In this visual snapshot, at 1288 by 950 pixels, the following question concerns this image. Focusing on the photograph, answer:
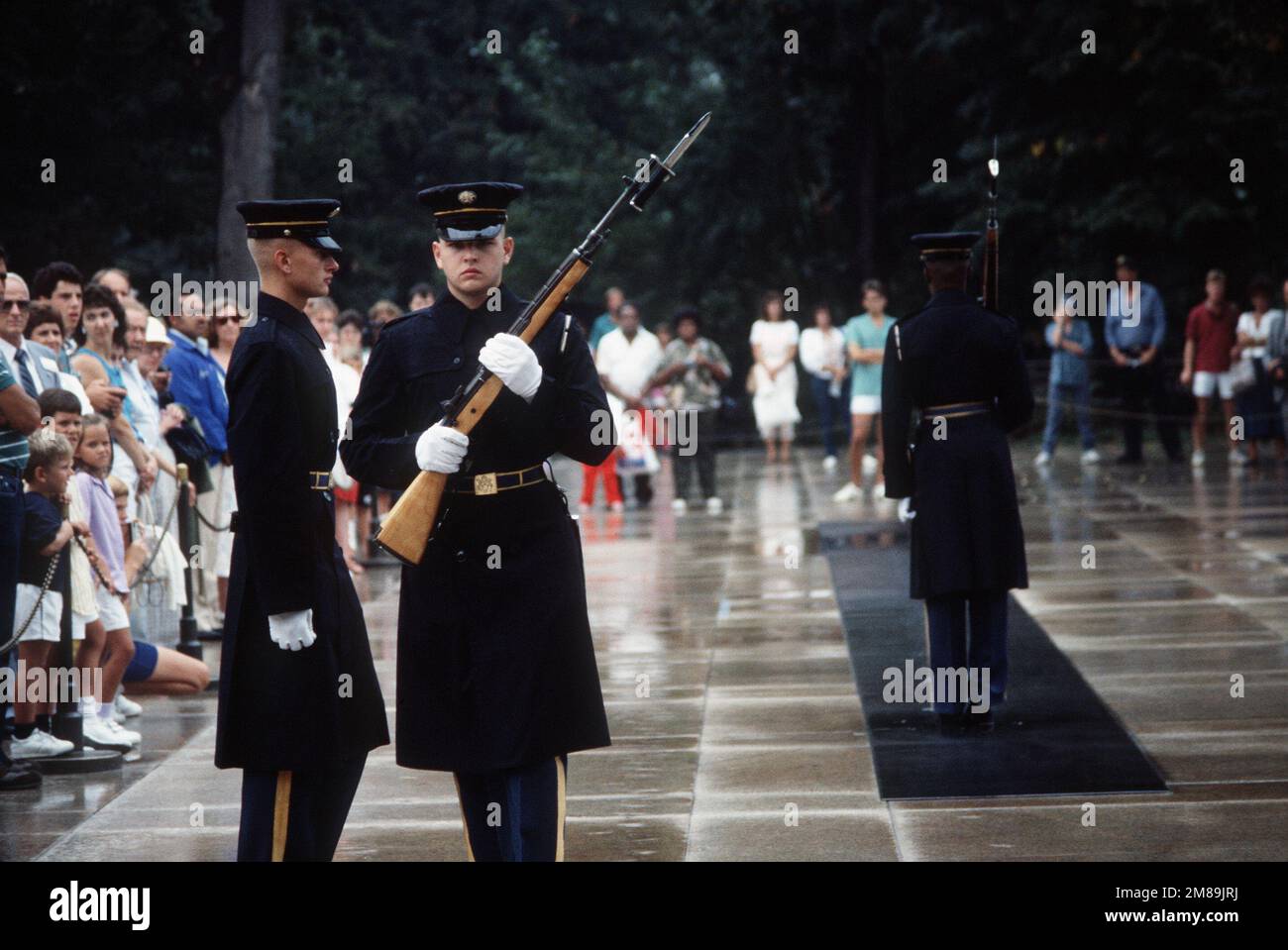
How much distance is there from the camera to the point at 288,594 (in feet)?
17.2

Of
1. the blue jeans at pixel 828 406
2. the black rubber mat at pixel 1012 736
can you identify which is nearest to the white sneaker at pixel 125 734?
the black rubber mat at pixel 1012 736

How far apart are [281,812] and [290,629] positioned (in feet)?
1.55

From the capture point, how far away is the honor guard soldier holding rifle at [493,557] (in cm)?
540

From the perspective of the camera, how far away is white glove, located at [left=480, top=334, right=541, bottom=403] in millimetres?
5331

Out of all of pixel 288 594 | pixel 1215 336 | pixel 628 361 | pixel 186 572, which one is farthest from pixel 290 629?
pixel 1215 336

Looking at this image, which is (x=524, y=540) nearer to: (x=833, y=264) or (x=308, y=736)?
(x=308, y=736)

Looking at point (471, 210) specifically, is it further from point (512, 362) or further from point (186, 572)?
point (186, 572)

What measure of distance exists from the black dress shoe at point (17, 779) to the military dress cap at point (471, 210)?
11.4 ft

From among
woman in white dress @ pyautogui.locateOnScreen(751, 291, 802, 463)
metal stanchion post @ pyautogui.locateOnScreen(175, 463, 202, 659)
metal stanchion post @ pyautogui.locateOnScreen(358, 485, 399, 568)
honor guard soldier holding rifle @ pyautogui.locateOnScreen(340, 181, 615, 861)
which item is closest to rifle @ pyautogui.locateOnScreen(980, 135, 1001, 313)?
honor guard soldier holding rifle @ pyautogui.locateOnScreen(340, 181, 615, 861)

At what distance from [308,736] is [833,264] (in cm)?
3059

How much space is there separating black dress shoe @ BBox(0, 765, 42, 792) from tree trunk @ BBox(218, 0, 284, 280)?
687 inches

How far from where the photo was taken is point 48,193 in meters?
26.4
